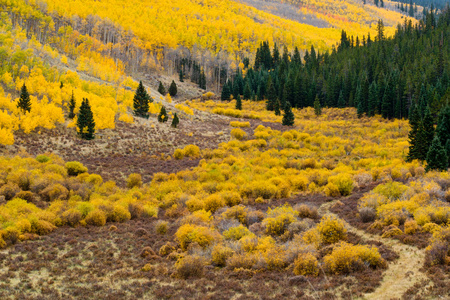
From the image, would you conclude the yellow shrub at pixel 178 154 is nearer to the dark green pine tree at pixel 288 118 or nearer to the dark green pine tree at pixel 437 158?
the dark green pine tree at pixel 437 158

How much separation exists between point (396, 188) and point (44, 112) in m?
40.4

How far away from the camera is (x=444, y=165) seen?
83.6 ft

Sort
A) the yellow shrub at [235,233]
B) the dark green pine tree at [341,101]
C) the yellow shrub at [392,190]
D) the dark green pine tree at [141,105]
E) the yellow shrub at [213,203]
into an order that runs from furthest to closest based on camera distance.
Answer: the dark green pine tree at [341,101] < the dark green pine tree at [141,105] < the yellow shrub at [213,203] < the yellow shrub at [392,190] < the yellow shrub at [235,233]

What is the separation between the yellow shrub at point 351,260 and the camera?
10.4 metres

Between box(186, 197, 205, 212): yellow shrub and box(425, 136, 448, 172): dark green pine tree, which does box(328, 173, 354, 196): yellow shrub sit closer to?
box(425, 136, 448, 172): dark green pine tree

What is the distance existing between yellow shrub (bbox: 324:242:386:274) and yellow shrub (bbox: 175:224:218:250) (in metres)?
5.50

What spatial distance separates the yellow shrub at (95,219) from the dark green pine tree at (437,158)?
24689 millimetres

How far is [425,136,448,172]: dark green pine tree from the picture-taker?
25.4m

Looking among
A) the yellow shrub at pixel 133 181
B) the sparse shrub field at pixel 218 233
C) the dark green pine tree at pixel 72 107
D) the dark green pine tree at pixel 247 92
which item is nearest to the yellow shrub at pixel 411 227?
the sparse shrub field at pixel 218 233

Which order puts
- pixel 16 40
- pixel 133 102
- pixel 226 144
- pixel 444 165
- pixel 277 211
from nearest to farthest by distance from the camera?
pixel 277 211
pixel 444 165
pixel 226 144
pixel 133 102
pixel 16 40

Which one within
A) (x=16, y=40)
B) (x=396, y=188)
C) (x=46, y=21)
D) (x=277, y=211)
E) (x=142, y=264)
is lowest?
(x=142, y=264)

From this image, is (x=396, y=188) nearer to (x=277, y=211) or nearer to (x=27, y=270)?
(x=277, y=211)

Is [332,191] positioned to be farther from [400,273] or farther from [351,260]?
[400,273]

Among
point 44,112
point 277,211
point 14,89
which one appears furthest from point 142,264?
point 14,89
